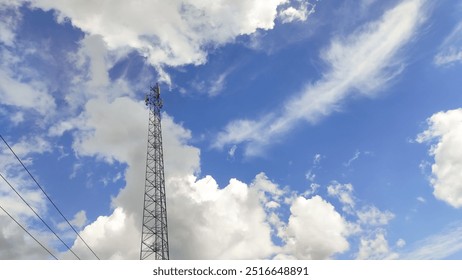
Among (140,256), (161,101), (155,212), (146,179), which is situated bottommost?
(140,256)

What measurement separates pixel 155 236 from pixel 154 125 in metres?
16.7

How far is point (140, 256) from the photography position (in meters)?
52.5
